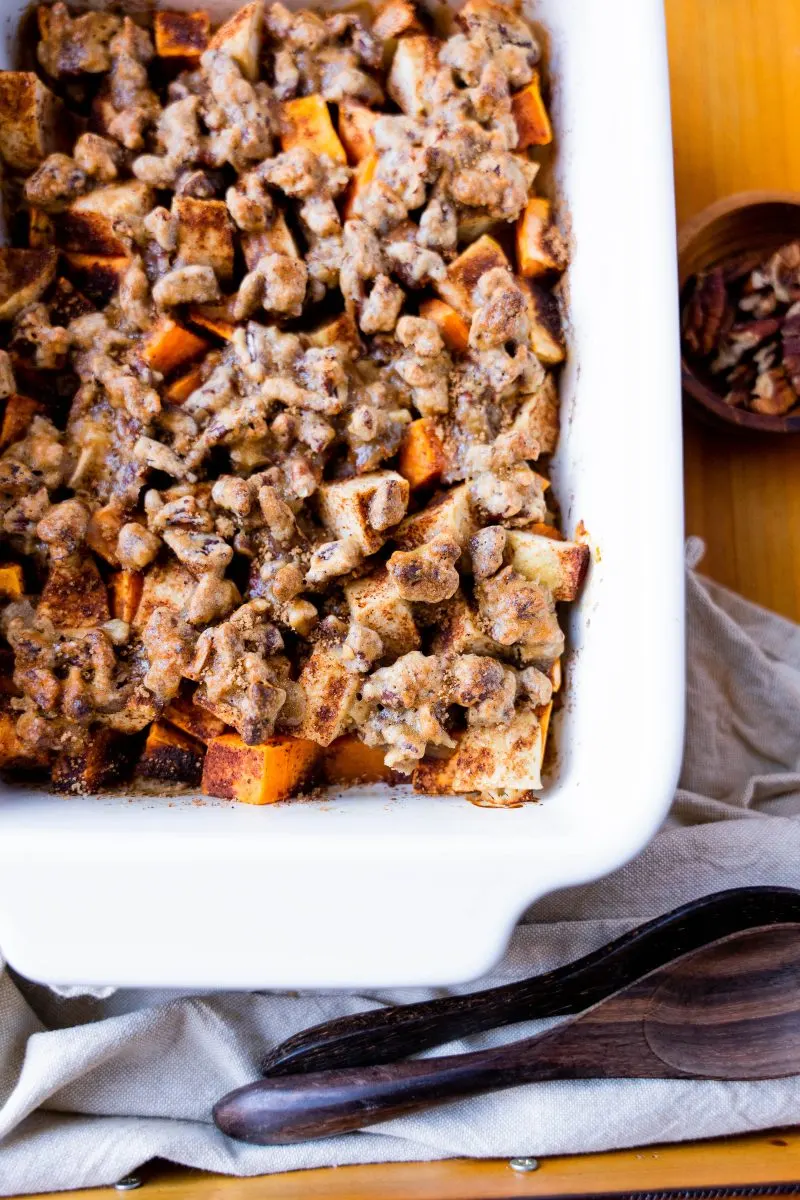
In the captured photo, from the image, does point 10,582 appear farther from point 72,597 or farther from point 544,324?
point 544,324

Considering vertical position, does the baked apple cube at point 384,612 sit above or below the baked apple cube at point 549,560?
below

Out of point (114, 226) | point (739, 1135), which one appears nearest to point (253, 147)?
point (114, 226)

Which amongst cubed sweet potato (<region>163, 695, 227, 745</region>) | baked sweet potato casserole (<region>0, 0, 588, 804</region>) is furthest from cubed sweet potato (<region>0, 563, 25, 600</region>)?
cubed sweet potato (<region>163, 695, 227, 745</region>)

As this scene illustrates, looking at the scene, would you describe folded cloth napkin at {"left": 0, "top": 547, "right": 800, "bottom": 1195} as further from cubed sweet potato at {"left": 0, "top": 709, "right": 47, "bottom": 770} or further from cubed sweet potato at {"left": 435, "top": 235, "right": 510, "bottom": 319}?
cubed sweet potato at {"left": 435, "top": 235, "right": 510, "bottom": 319}

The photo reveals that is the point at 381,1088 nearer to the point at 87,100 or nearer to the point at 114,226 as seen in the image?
the point at 114,226

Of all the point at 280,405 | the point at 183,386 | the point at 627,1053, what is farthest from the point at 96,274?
the point at 627,1053

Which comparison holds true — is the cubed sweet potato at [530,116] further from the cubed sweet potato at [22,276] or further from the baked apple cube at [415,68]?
the cubed sweet potato at [22,276]

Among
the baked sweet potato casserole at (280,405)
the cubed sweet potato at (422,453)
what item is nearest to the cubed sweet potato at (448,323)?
the baked sweet potato casserole at (280,405)
